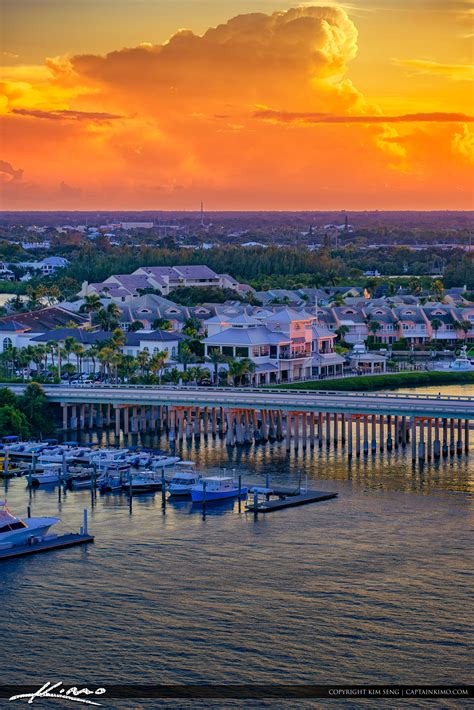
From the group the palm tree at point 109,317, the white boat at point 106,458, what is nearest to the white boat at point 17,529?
the white boat at point 106,458

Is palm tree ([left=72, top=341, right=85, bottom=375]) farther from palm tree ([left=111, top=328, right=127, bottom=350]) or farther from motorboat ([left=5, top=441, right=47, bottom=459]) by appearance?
motorboat ([left=5, top=441, right=47, bottom=459])

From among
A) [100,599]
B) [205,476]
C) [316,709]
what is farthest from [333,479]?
[316,709]

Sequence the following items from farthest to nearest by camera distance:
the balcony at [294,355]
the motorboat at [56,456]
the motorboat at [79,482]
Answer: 1. the balcony at [294,355]
2. the motorboat at [56,456]
3. the motorboat at [79,482]

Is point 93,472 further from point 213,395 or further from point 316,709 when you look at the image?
point 316,709

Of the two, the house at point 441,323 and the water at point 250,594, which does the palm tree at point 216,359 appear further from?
the water at point 250,594

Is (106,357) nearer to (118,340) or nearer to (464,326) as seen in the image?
(118,340)
